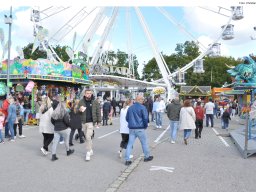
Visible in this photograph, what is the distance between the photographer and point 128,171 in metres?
6.91

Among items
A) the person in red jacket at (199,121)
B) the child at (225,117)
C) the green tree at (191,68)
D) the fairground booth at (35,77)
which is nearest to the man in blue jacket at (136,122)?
the person in red jacket at (199,121)

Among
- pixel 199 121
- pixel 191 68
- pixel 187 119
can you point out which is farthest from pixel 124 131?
pixel 191 68

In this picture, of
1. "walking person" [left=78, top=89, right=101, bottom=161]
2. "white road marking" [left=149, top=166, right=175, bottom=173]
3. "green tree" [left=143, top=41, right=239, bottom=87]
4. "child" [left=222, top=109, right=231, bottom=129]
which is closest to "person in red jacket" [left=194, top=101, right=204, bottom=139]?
"child" [left=222, top=109, right=231, bottom=129]

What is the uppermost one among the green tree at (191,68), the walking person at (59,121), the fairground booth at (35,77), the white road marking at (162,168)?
the green tree at (191,68)

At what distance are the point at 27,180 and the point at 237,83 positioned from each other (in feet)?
55.8

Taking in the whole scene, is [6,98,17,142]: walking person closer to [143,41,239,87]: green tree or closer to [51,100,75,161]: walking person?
[51,100,75,161]: walking person

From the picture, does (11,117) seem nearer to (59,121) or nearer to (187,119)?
(59,121)

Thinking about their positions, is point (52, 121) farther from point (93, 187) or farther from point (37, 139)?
point (37, 139)

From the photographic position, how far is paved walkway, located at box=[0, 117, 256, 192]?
5734mm

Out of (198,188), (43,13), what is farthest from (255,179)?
(43,13)

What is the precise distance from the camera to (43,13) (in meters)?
33.8

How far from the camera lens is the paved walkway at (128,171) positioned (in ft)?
18.8

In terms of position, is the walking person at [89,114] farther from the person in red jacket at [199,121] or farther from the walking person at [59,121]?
the person in red jacket at [199,121]

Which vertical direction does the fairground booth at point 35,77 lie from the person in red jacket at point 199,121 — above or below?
above
